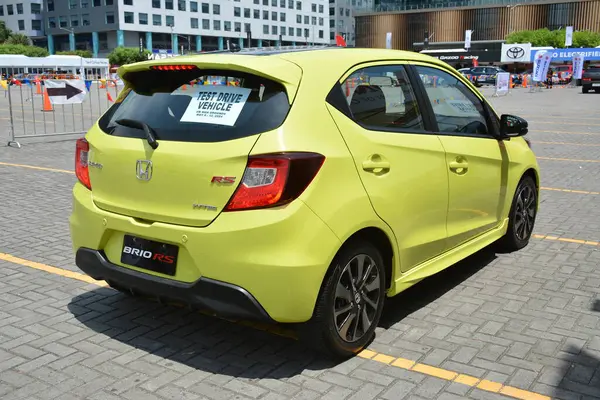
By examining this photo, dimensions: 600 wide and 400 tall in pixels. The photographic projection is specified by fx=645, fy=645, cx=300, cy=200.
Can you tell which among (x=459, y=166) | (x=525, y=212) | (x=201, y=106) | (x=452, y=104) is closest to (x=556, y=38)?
(x=525, y=212)

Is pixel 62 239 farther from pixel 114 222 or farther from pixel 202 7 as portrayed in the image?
pixel 202 7

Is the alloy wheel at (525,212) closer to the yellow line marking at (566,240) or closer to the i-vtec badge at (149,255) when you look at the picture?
the yellow line marking at (566,240)

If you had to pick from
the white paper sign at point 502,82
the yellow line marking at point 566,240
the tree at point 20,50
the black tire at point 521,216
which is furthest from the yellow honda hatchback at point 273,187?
the tree at point 20,50

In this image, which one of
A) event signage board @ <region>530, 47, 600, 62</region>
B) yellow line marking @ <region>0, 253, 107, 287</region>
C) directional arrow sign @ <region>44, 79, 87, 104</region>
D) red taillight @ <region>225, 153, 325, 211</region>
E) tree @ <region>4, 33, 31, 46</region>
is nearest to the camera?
red taillight @ <region>225, 153, 325, 211</region>

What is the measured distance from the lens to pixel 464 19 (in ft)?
347

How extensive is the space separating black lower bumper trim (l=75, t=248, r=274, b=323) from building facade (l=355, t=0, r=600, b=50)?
347 feet

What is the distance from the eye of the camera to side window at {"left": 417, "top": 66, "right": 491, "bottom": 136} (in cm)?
459

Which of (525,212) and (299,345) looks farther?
(525,212)

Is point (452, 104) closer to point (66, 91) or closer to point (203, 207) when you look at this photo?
point (203, 207)

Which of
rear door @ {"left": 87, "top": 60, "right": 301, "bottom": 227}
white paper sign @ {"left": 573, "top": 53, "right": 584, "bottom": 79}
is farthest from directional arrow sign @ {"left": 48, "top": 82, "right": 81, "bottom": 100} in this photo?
white paper sign @ {"left": 573, "top": 53, "right": 584, "bottom": 79}

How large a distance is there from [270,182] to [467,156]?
2.01m

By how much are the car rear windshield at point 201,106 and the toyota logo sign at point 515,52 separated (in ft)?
231

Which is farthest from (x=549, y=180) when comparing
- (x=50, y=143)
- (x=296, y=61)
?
(x=50, y=143)

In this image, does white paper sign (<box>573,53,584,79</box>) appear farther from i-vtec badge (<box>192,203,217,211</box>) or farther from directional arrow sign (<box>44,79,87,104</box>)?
i-vtec badge (<box>192,203,217,211</box>)
